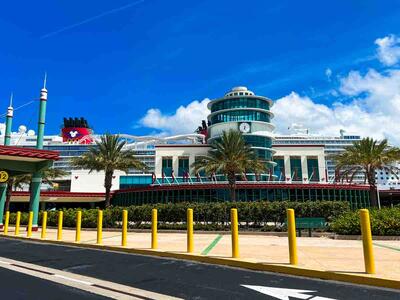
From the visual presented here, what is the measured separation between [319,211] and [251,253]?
11490 millimetres

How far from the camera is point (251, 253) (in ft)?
33.9

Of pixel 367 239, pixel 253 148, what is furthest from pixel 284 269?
pixel 253 148

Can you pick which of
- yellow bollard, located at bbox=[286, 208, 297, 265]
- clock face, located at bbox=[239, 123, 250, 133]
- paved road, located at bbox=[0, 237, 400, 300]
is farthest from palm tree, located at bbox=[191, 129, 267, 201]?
yellow bollard, located at bbox=[286, 208, 297, 265]

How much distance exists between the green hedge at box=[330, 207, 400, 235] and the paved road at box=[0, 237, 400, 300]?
31.8ft

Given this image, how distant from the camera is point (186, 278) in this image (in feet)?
23.6

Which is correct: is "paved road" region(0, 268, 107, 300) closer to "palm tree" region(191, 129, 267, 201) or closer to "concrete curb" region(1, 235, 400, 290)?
"concrete curb" region(1, 235, 400, 290)

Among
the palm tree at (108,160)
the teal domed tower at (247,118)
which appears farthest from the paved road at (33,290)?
the teal domed tower at (247,118)

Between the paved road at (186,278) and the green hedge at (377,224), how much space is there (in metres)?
9.68

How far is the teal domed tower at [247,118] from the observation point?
52.4 meters

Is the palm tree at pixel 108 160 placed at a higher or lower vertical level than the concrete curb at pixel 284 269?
higher

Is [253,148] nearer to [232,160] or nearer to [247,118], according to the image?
[247,118]

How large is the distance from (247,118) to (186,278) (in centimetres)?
4717

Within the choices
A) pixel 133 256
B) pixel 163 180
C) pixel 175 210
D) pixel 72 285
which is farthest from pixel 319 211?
pixel 163 180

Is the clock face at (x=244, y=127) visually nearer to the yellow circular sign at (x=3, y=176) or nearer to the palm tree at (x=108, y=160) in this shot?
the palm tree at (x=108, y=160)
